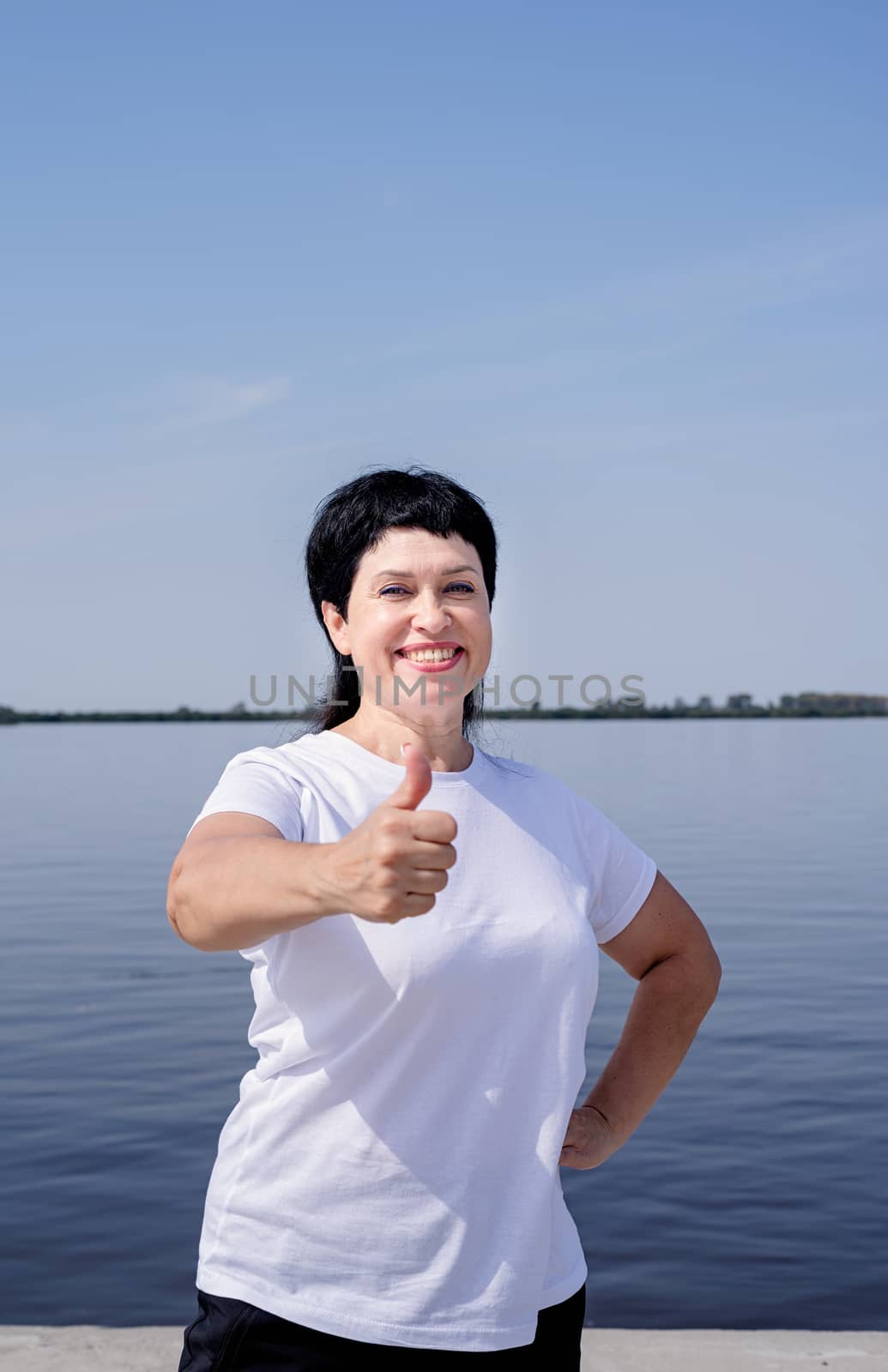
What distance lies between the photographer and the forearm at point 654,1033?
2604mm

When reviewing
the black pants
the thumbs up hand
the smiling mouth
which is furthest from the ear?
the black pants

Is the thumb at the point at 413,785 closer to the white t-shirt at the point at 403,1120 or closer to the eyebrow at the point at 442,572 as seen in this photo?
the white t-shirt at the point at 403,1120

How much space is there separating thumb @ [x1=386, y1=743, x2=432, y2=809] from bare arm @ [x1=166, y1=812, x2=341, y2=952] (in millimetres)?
107

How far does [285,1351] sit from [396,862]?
822 millimetres

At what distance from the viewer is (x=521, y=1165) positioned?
2059 mm

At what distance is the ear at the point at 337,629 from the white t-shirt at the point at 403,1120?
43cm

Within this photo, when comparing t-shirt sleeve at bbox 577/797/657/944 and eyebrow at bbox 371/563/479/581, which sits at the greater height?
eyebrow at bbox 371/563/479/581

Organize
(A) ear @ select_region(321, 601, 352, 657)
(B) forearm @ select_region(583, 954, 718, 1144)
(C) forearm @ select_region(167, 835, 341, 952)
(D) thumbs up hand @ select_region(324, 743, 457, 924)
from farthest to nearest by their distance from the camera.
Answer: (B) forearm @ select_region(583, 954, 718, 1144)
(A) ear @ select_region(321, 601, 352, 657)
(C) forearm @ select_region(167, 835, 341, 952)
(D) thumbs up hand @ select_region(324, 743, 457, 924)

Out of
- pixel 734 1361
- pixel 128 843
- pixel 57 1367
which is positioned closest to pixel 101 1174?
pixel 57 1367

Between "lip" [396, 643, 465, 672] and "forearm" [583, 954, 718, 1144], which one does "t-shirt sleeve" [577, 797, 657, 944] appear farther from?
"lip" [396, 643, 465, 672]

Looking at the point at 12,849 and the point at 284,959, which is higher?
the point at 284,959

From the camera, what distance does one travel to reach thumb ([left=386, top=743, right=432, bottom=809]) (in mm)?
1742

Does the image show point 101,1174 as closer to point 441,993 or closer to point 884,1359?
point 884,1359

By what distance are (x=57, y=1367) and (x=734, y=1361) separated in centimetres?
182
